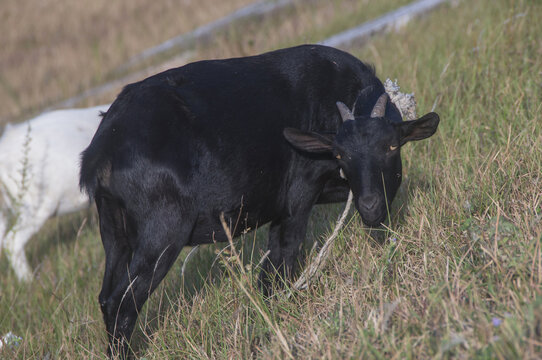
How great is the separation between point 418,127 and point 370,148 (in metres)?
0.39

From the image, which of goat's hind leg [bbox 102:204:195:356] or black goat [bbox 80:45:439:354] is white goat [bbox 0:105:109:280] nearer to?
black goat [bbox 80:45:439:354]

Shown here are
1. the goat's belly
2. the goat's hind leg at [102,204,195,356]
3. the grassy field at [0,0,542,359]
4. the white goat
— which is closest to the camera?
the grassy field at [0,0,542,359]

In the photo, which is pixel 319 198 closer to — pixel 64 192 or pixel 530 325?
pixel 530 325

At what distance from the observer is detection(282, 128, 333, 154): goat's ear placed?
12.6 ft

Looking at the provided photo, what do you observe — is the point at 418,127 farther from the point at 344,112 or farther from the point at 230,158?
the point at 230,158

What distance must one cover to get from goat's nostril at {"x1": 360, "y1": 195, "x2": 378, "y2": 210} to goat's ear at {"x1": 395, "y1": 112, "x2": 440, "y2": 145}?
19.1 inches

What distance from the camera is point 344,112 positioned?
3.96 m

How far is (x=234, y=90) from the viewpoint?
12.9 ft

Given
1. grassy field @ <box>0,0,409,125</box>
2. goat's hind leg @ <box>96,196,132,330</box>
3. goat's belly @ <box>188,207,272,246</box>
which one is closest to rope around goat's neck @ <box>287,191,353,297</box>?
goat's belly @ <box>188,207,272,246</box>

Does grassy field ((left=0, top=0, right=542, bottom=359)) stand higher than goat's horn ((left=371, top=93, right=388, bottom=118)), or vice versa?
goat's horn ((left=371, top=93, right=388, bottom=118))

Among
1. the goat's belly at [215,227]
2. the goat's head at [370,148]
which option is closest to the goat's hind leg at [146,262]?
the goat's belly at [215,227]

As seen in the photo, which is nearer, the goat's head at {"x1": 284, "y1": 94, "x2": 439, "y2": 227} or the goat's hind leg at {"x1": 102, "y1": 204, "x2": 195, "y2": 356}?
the goat's hind leg at {"x1": 102, "y1": 204, "x2": 195, "y2": 356}

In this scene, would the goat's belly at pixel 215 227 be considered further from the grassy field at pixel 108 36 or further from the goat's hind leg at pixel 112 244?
the grassy field at pixel 108 36

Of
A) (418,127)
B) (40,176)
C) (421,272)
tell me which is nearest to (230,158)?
(418,127)
